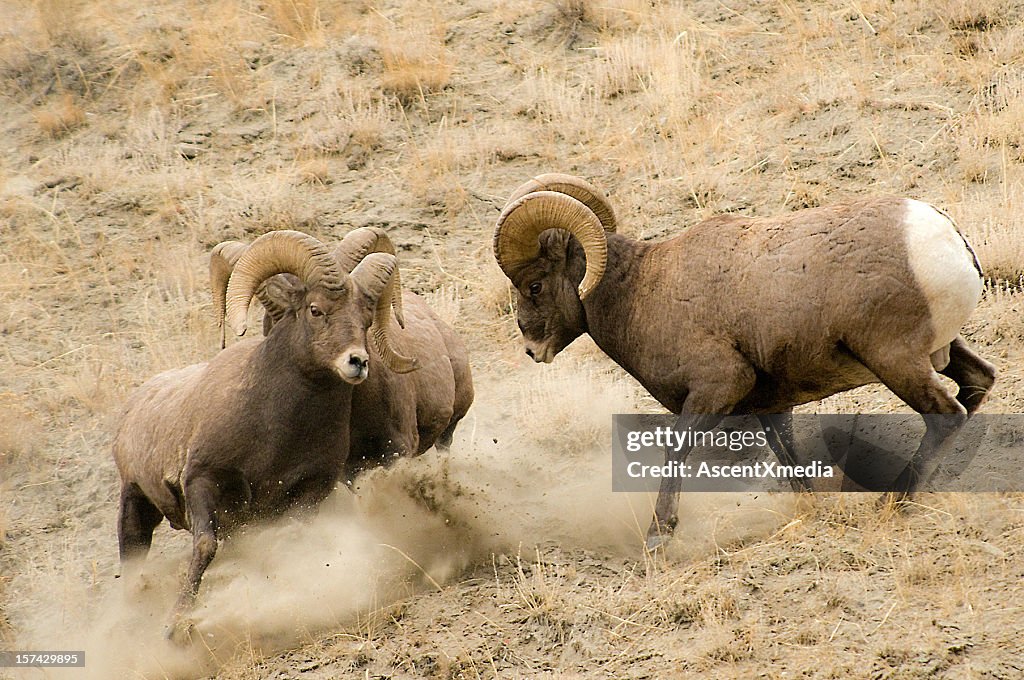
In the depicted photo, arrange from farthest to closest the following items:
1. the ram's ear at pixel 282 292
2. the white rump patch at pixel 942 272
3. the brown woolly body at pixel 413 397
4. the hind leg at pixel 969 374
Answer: the brown woolly body at pixel 413 397
the hind leg at pixel 969 374
the ram's ear at pixel 282 292
the white rump patch at pixel 942 272

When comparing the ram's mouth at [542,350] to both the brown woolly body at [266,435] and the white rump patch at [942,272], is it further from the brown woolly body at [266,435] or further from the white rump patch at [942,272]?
the white rump patch at [942,272]

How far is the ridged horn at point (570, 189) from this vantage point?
30.2 ft

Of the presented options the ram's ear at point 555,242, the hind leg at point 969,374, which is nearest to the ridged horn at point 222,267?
the ram's ear at point 555,242

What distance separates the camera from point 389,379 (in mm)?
9078

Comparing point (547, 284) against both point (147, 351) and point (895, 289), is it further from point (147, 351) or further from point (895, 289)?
point (147, 351)

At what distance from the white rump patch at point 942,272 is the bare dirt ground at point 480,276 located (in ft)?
3.88

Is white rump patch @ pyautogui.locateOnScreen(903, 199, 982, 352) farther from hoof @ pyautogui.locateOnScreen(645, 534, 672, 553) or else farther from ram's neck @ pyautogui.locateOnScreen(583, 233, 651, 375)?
hoof @ pyautogui.locateOnScreen(645, 534, 672, 553)

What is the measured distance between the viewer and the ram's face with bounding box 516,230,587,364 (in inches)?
364

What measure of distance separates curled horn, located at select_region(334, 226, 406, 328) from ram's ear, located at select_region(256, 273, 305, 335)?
338 millimetres

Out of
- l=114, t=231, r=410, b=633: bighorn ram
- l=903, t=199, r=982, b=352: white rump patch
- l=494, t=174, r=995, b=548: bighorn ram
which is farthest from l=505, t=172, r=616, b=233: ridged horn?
l=903, t=199, r=982, b=352: white rump patch

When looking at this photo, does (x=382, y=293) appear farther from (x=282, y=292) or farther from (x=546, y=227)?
(x=546, y=227)

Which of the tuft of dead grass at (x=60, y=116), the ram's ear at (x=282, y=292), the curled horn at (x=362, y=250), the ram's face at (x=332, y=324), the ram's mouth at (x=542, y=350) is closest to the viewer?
the ram's face at (x=332, y=324)

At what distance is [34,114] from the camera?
17000mm

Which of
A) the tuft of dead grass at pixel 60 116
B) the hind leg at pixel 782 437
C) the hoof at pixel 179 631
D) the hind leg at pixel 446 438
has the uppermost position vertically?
the tuft of dead grass at pixel 60 116
